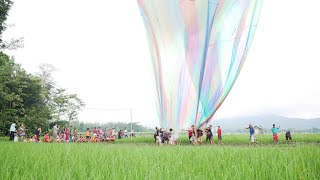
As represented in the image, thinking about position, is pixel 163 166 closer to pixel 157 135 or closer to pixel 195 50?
pixel 195 50

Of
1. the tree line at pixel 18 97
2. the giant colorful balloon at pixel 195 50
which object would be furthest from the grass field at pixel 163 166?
the tree line at pixel 18 97

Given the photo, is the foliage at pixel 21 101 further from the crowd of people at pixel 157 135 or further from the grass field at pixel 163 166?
the grass field at pixel 163 166

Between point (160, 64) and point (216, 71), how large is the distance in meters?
2.95

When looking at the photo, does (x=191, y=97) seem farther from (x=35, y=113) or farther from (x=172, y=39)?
(x=35, y=113)

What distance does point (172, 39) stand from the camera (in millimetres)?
13727

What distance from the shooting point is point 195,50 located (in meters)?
12.9

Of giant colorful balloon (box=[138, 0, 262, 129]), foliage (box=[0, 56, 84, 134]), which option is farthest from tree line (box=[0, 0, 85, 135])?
giant colorful balloon (box=[138, 0, 262, 129])

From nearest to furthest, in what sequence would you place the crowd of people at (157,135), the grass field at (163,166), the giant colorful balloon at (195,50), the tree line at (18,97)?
the grass field at (163,166) → the giant colorful balloon at (195,50) → the crowd of people at (157,135) → the tree line at (18,97)

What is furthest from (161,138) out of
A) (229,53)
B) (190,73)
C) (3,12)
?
(3,12)

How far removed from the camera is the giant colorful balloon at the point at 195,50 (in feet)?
39.4

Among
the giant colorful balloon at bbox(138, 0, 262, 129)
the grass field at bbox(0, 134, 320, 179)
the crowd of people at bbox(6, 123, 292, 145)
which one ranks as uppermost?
the giant colorful balloon at bbox(138, 0, 262, 129)

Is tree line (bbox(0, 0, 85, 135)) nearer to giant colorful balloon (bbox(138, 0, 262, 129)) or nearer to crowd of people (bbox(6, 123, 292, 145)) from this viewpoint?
crowd of people (bbox(6, 123, 292, 145))

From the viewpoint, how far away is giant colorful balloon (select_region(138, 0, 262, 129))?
12.0 metres

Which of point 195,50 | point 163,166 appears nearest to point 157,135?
point 195,50
